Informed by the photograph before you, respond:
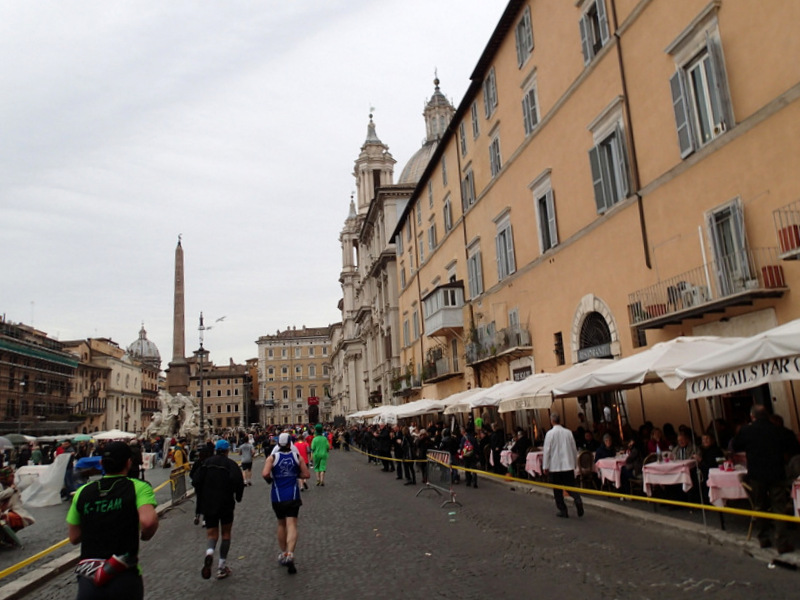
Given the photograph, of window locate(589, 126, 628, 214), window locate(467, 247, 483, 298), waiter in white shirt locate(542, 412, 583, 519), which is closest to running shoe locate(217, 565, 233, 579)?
waiter in white shirt locate(542, 412, 583, 519)

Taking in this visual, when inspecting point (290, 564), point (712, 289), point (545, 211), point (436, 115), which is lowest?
point (290, 564)

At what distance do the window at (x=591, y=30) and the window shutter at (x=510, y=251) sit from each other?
7.30m

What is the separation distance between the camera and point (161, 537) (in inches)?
476

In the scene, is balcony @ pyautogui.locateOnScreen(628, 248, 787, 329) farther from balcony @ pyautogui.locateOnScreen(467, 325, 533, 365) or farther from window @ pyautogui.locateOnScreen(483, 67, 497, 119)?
window @ pyautogui.locateOnScreen(483, 67, 497, 119)

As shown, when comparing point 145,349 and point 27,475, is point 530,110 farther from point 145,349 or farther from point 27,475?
point 145,349

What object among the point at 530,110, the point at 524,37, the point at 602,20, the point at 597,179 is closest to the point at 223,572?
the point at 597,179

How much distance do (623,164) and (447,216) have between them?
1734 centimetres

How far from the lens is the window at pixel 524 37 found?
20.5m

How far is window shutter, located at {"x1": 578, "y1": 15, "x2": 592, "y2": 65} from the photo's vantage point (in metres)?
16.8

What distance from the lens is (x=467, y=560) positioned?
26.8 feet

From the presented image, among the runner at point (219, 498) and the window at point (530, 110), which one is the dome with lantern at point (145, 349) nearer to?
the window at point (530, 110)

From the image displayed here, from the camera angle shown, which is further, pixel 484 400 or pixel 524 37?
pixel 524 37

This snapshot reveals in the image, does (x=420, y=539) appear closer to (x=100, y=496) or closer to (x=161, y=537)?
(x=161, y=537)

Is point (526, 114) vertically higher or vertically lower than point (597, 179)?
higher
